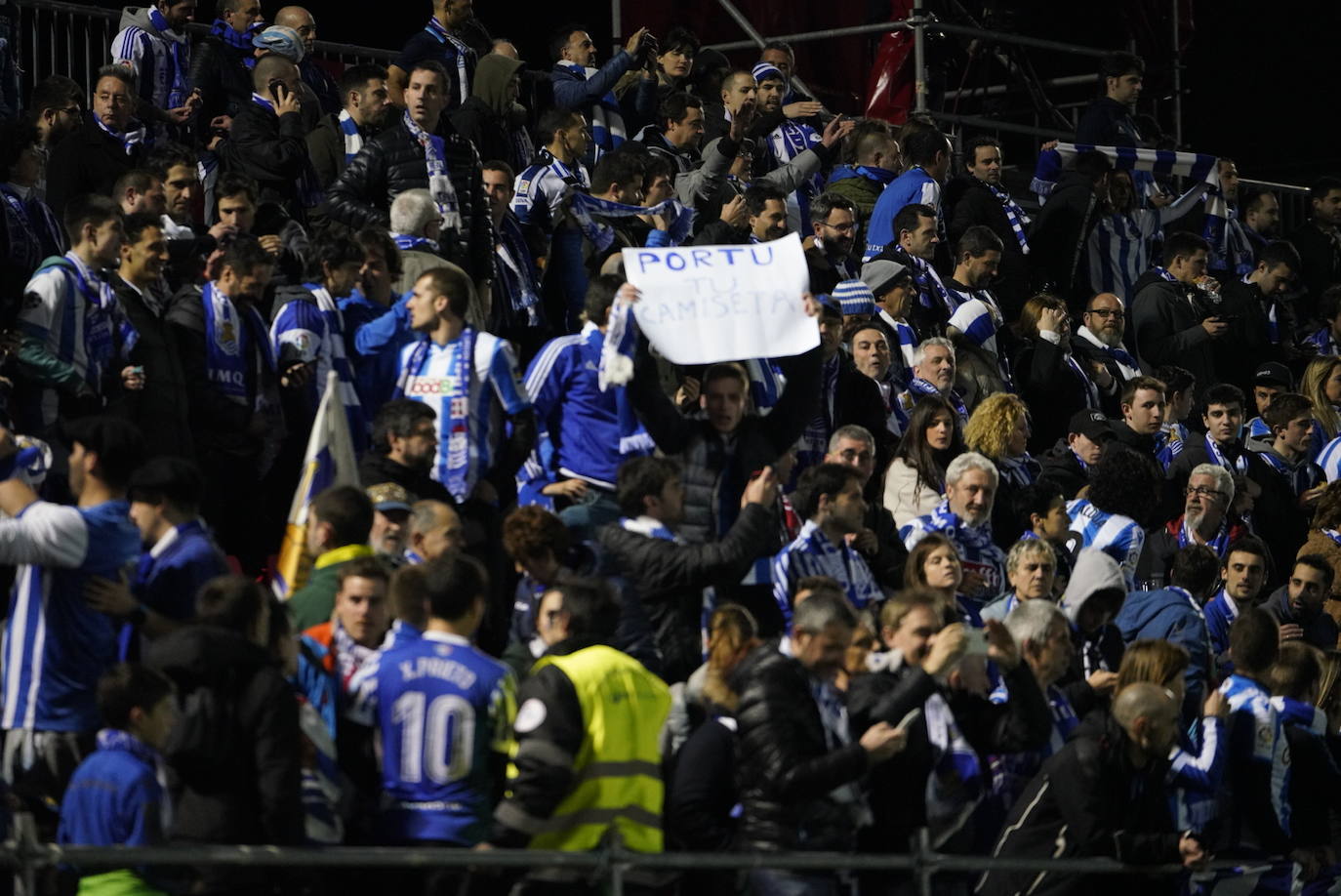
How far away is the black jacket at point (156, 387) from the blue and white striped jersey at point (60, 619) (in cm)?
230

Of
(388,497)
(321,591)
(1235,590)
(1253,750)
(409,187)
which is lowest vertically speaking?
(1253,750)

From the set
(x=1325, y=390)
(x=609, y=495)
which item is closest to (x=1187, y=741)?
(x=609, y=495)

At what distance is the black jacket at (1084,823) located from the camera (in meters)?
8.17

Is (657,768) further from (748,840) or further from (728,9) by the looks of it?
(728,9)

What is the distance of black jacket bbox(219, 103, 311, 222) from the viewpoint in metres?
12.1

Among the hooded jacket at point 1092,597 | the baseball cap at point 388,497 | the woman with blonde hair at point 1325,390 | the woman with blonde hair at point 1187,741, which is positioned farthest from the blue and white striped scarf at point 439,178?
the woman with blonde hair at point 1325,390

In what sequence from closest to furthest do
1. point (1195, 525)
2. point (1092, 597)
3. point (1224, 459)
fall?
Result: 1. point (1092, 597)
2. point (1195, 525)
3. point (1224, 459)

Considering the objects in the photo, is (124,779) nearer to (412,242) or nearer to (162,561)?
(162,561)

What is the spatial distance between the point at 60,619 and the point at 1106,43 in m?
15.4

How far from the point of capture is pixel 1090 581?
32.9ft

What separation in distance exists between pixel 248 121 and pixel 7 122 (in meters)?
1.27

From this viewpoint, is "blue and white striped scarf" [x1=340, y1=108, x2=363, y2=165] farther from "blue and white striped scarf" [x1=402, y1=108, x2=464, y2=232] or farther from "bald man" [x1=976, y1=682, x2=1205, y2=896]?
"bald man" [x1=976, y1=682, x2=1205, y2=896]

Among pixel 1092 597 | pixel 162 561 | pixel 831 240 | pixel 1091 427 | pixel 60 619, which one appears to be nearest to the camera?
pixel 60 619

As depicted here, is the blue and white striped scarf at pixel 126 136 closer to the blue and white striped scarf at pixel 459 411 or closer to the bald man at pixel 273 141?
the bald man at pixel 273 141
